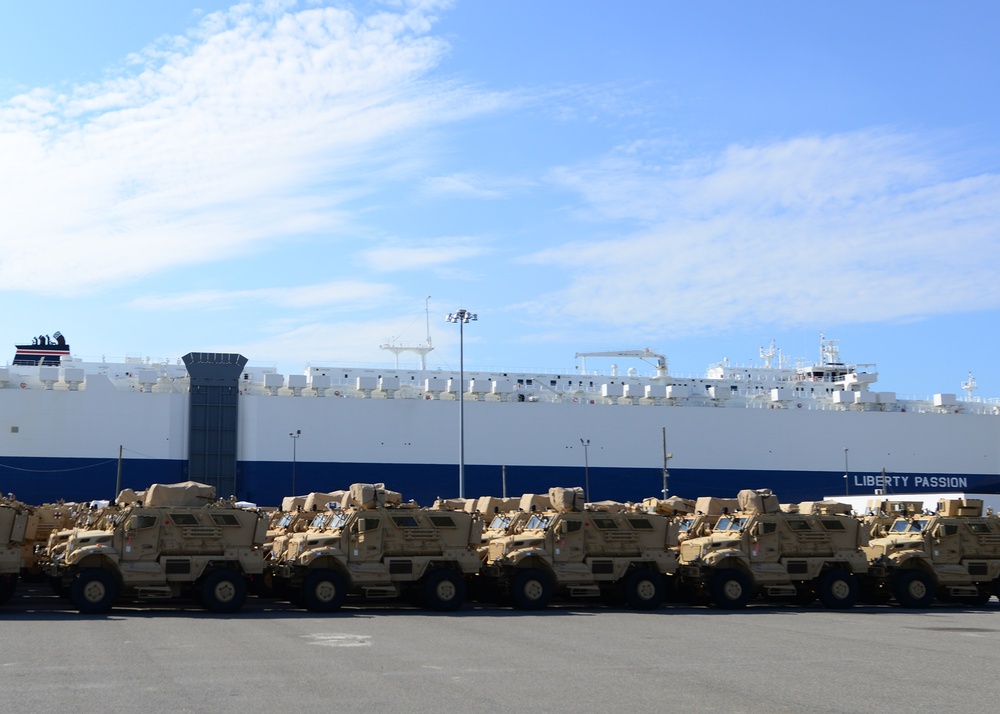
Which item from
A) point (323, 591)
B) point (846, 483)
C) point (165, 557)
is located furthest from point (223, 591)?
point (846, 483)

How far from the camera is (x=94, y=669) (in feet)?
37.0

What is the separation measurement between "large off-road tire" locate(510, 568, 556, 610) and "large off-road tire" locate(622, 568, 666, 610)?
160cm

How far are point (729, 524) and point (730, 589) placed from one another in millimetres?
1770

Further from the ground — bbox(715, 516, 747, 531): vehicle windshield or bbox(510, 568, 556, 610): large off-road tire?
bbox(715, 516, 747, 531): vehicle windshield

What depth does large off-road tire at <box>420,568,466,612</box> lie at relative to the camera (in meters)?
19.9

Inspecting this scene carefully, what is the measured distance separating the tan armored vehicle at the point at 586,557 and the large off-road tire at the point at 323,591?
3405 millimetres

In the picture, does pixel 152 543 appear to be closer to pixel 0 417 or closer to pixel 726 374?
pixel 0 417

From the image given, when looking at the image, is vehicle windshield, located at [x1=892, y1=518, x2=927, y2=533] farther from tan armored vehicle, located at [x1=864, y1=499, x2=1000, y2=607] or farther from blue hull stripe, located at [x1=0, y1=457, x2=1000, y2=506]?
blue hull stripe, located at [x1=0, y1=457, x2=1000, y2=506]

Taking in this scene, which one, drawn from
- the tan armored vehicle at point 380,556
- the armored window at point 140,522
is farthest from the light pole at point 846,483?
the armored window at point 140,522

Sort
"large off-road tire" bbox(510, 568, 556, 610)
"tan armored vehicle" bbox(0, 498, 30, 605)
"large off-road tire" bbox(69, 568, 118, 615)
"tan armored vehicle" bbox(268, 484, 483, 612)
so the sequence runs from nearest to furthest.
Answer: "large off-road tire" bbox(69, 568, 118, 615)
"tan armored vehicle" bbox(0, 498, 30, 605)
"tan armored vehicle" bbox(268, 484, 483, 612)
"large off-road tire" bbox(510, 568, 556, 610)

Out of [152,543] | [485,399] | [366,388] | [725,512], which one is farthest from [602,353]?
[152,543]

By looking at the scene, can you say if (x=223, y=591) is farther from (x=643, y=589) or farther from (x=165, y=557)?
(x=643, y=589)

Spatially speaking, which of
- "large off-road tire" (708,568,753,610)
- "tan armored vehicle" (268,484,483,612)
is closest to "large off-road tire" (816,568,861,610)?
"large off-road tire" (708,568,753,610)

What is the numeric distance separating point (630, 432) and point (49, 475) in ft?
115
